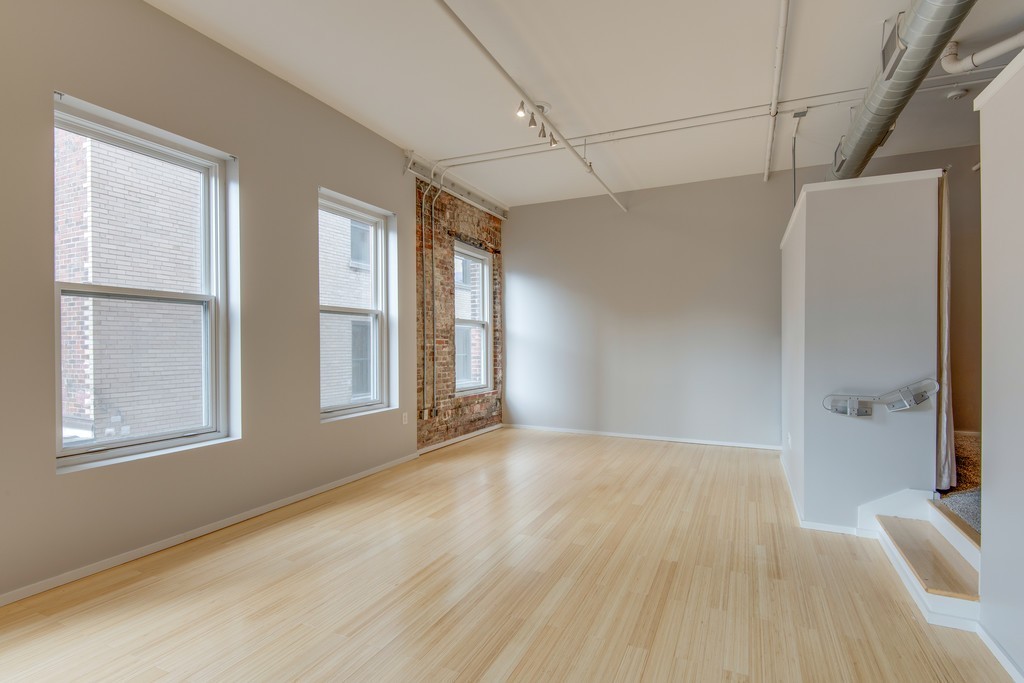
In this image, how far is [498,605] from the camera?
2279mm

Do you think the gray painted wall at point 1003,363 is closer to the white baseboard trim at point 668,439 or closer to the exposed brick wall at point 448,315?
the white baseboard trim at point 668,439

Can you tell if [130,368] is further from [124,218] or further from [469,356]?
[469,356]

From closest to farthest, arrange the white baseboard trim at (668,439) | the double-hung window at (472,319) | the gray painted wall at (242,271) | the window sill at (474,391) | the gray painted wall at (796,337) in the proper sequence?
the gray painted wall at (242,271) → the gray painted wall at (796,337) → the white baseboard trim at (668,439) → the window sill at (474,391) → the double-hung window at (472,319)

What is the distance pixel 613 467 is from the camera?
4.86 metres

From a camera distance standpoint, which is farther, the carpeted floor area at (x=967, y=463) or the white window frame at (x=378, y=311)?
the white window frame at (x=378, y=311)

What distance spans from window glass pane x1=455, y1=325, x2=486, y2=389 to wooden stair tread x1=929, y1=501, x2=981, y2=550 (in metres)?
4.78

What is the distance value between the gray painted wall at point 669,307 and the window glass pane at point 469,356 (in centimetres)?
48

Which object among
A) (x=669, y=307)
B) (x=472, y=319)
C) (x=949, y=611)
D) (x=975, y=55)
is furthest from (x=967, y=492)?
(x=472, y=319)

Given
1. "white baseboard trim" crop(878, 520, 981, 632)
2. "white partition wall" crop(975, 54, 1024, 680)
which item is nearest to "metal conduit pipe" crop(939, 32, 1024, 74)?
"white partition wall" crop(975, 54, 1024, 680)

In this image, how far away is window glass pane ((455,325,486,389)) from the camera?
21.0 feet

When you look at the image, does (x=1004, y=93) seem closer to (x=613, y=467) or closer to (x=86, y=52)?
(x=613, y=467)

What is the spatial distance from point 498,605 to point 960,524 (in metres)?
A: 2.50

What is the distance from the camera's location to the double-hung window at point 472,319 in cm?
638

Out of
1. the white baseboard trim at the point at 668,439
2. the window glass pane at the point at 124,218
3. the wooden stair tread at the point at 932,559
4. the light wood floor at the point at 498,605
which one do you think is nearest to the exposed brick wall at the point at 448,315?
the white baseboard trim at the point at 668,439
